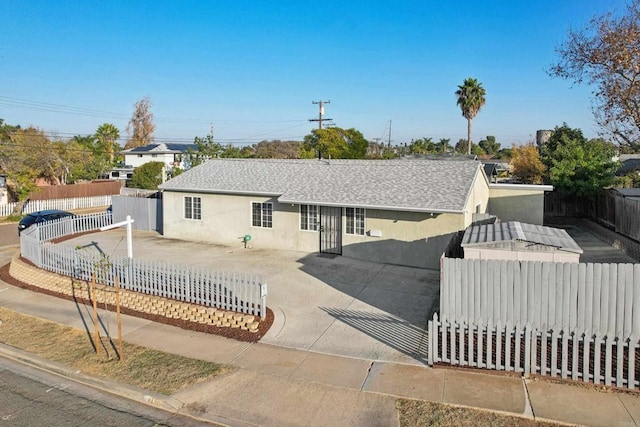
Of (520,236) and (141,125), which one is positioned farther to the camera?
(141,125)

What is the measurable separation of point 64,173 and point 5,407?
135ft

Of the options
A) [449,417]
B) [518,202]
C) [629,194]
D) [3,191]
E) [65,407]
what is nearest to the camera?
[449,417]

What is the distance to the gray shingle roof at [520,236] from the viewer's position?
1048cm

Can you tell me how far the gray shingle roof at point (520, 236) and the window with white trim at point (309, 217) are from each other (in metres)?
7.37

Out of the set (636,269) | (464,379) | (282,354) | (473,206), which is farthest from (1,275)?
(636,269)

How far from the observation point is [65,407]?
780 centimetres

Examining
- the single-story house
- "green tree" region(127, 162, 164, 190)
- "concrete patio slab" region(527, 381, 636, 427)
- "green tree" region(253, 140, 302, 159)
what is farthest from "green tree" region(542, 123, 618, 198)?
"green tree" region(253, 140, 302, 159)

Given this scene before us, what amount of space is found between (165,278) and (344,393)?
6830mm

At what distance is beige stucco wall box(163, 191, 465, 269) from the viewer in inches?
645

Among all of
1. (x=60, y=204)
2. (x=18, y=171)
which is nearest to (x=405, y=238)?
(x=60, y=204)

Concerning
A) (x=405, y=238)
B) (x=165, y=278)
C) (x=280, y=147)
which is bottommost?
(x=165, y=278)

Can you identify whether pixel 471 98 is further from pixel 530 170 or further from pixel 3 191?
pixel 3 191

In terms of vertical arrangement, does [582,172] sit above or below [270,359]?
above

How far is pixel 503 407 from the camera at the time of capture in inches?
284
